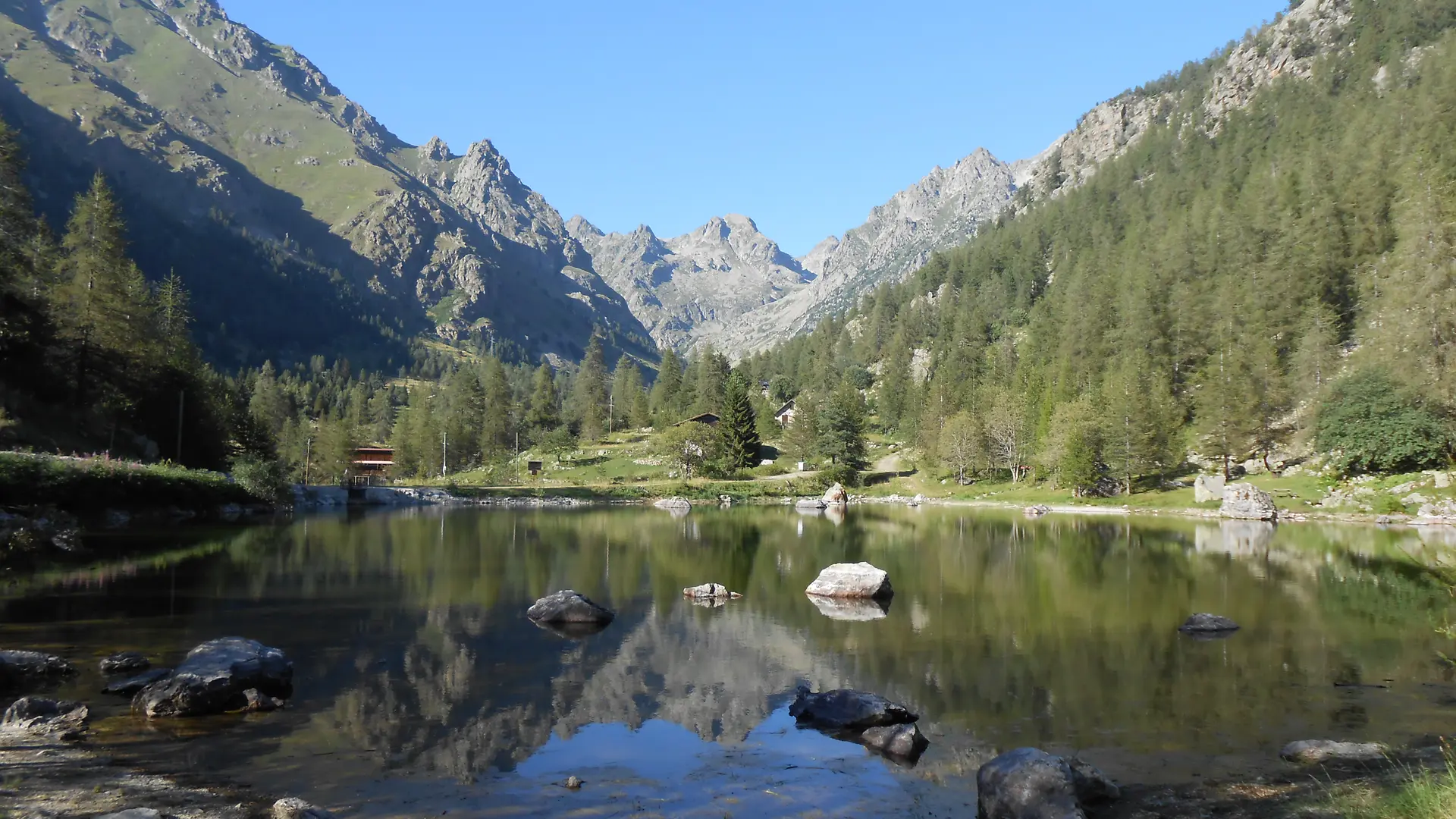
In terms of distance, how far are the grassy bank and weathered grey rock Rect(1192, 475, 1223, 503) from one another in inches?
3357

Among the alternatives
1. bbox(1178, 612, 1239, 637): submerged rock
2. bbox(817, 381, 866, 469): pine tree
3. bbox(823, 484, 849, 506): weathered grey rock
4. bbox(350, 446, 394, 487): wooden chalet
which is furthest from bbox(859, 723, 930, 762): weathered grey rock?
bbox(350, 446, 394, 487): wooden chalet

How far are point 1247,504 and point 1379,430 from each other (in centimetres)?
1052

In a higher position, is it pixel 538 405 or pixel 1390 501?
pixel 538 405

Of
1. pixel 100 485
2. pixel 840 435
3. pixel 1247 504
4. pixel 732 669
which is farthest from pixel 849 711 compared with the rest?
pixel 840 435

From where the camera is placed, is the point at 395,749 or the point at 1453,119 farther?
the point at 1453,119

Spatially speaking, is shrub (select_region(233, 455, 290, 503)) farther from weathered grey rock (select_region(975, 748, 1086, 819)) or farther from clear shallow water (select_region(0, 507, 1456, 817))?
weathered grey rock (select_region(975, 748, 1086, 819))

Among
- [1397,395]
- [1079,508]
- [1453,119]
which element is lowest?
[1079,508]

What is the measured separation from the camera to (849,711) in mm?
14656

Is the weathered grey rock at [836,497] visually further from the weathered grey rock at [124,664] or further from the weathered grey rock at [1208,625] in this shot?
the weathered grey rock at [124,664]

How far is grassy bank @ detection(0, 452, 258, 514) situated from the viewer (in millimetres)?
36438

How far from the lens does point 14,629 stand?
1952 centimetres

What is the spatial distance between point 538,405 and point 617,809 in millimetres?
147172

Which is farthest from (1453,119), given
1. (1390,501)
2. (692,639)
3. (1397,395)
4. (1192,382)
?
(692,639)

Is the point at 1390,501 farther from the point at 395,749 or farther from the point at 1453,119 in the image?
the point at 1453,119
